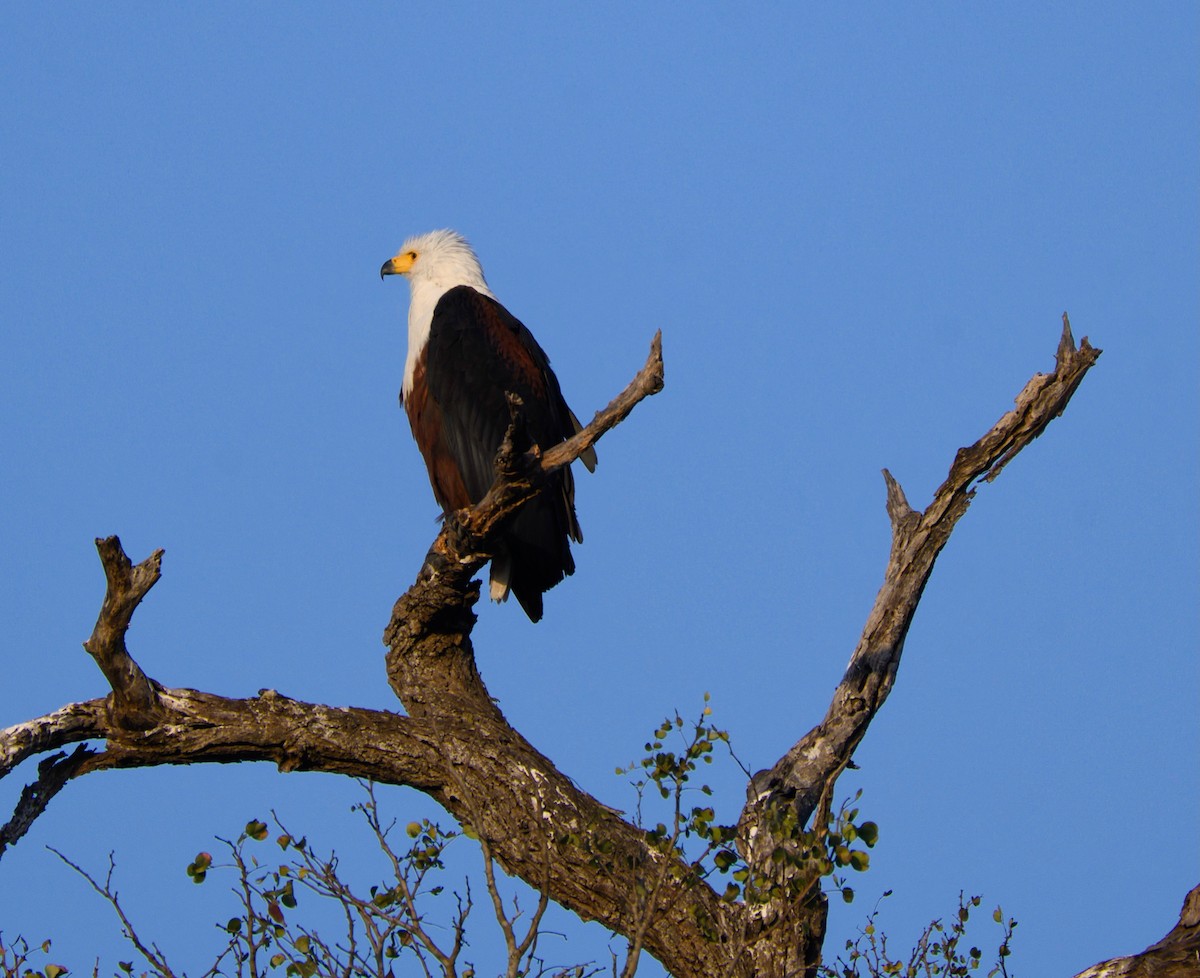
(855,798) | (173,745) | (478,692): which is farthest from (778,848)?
(173,745)

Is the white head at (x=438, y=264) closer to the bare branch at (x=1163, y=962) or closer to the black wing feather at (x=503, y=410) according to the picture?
the black wing feather at (x=503, y=410)

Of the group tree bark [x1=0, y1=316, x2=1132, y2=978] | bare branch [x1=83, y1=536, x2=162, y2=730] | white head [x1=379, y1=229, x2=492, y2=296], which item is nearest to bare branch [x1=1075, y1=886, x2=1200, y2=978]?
tree bark [x1=0, y1=316, x2=1132, y2=978]

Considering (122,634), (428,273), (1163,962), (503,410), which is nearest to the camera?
(1163,962)

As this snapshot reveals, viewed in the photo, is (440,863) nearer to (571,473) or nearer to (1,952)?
(1,952)

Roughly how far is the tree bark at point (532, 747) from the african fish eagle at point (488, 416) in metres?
1.05

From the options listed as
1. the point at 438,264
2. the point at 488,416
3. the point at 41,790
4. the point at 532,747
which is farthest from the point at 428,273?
the point at 41,790

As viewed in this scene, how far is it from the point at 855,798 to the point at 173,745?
193 cm

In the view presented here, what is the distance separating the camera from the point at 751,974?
12.0ft

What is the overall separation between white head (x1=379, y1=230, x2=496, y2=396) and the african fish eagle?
19mm

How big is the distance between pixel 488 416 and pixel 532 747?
173 centimetres

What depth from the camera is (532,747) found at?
4238mm

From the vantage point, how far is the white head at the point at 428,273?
6.06m

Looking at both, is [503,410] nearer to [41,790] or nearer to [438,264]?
[438,264]

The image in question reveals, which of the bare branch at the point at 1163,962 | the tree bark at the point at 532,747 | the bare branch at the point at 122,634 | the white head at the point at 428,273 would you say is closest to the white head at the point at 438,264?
the white head at the point at 428,273
